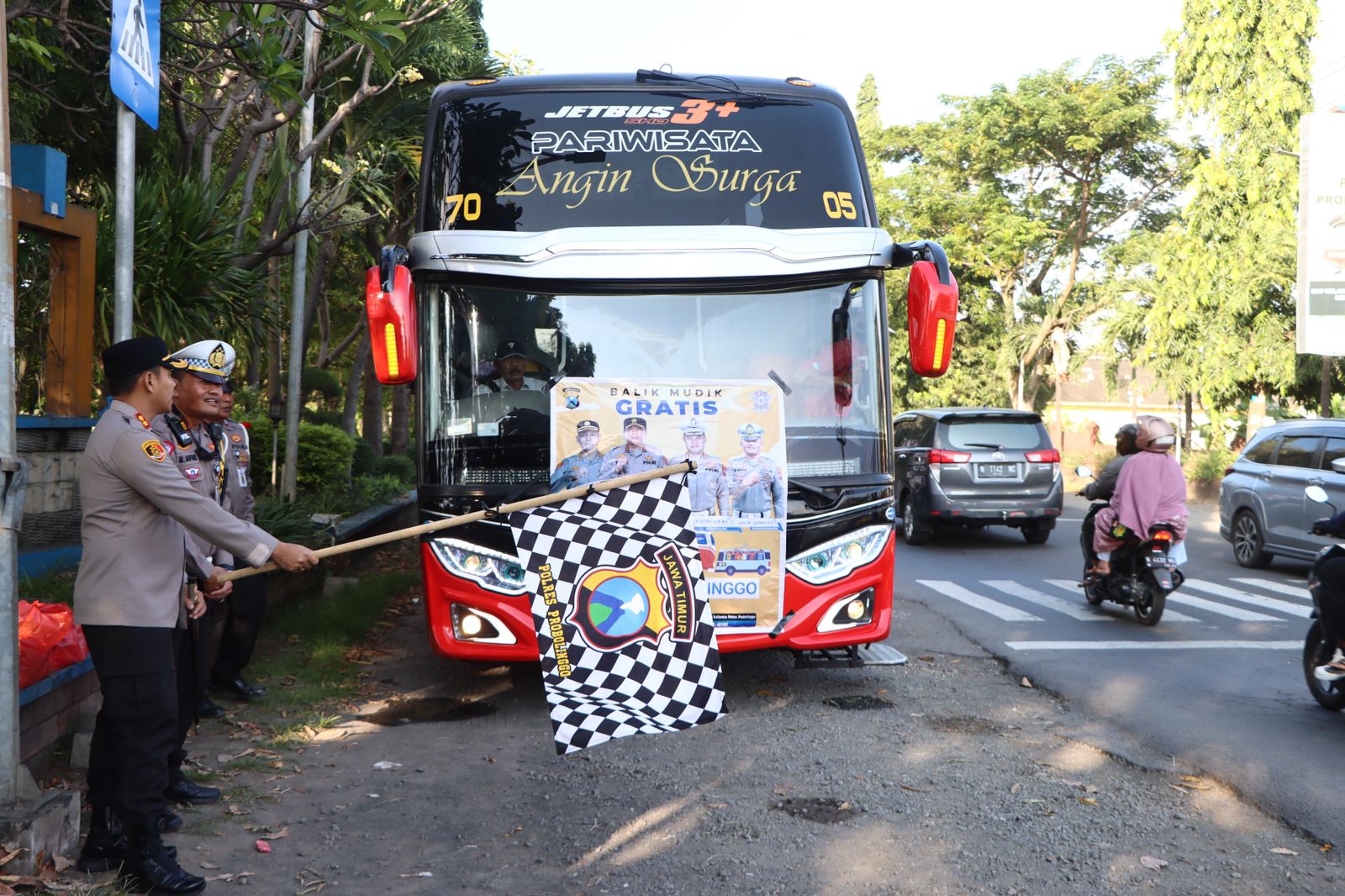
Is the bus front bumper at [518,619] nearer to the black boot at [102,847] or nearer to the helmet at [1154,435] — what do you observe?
the black boot at [102,847]

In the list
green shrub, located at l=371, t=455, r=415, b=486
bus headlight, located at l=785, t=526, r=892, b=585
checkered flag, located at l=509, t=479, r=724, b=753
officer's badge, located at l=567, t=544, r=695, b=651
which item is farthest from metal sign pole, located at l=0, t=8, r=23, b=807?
green shrub, located at l=371, t=455, r=415, b=486

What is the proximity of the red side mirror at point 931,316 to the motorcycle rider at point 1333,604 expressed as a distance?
234 centimetres

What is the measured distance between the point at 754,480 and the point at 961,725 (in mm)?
1743

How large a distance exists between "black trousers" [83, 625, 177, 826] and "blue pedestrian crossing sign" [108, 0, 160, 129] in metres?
2.15

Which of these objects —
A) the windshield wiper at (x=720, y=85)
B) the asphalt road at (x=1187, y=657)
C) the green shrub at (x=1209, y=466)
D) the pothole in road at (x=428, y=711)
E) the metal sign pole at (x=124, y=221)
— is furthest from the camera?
the green shrub at (x=1209, y=466)

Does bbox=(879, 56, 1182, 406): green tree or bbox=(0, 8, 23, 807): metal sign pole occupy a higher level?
bbox=(879, 56, 1182, 406): green tree

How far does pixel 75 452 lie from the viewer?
7859 mm

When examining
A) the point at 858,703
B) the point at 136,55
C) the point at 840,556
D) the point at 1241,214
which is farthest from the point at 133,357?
the point at 1241,214

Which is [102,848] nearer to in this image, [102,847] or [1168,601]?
[102,847]

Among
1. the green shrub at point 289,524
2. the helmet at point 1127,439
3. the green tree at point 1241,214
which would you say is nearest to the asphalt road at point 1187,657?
the helmet at point 1127,439

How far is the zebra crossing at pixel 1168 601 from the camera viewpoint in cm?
1027

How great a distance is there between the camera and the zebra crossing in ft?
33.7

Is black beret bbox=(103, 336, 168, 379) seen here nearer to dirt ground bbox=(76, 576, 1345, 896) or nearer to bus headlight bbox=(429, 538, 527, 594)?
dirt ground bbox=(76, 576, 1345, 896)

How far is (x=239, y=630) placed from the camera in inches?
270
